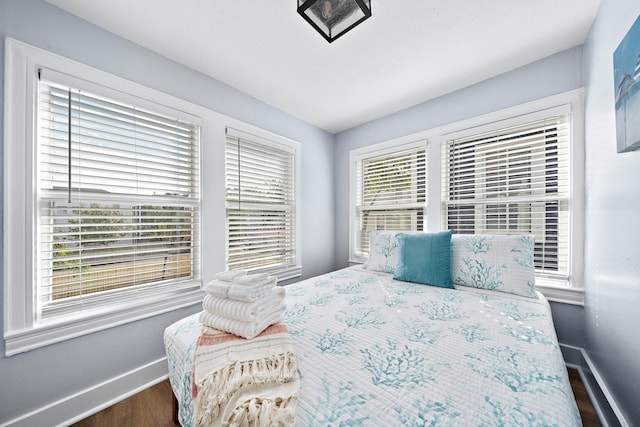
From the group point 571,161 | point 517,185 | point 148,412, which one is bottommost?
point 148,412

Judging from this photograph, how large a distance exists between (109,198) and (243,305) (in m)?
1.32

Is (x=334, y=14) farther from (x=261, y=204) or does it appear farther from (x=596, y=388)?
(x=596, y=388)

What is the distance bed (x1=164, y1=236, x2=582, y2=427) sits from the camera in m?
0.69

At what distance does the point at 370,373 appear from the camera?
0.86m

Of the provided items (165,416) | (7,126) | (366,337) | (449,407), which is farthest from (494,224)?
(7,126)

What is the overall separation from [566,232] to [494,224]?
1.54 feet

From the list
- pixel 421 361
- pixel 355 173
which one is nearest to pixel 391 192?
pixel 355 173

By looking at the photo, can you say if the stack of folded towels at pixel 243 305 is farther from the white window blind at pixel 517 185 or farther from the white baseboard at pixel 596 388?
the white window blind at pixel 517 185

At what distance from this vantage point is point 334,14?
4.60 ft

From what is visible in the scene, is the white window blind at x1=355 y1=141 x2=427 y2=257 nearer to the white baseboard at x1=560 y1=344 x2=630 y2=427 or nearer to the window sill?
the white baseboard at x1=560 y1=344 x2=630 y2=427

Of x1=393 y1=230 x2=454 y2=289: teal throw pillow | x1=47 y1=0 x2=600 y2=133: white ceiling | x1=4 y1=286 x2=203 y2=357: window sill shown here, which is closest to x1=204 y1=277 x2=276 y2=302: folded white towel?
x1=4 y1=286 x2=203 y2=357: window sill

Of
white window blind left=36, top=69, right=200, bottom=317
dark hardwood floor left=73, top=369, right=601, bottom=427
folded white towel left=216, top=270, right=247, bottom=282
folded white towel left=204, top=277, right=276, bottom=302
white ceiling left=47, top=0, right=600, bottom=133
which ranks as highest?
white ceiling left=47, top=0, right=600, bottom=133

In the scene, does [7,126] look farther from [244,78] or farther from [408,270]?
[408,270]

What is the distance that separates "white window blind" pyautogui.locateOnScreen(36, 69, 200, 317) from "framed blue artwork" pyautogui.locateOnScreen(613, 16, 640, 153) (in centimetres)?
264
